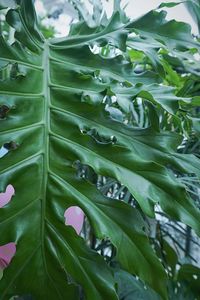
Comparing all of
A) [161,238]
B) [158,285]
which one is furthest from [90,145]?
[161,238]

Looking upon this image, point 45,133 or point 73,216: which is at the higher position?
point 45,133

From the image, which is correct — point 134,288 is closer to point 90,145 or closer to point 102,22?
point 90,145

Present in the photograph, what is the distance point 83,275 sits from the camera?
0.40 metres

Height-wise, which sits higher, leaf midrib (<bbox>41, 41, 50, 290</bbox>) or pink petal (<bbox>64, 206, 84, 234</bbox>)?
leaf midrib (<bbox>41, 41, 50, 290</bbox>)

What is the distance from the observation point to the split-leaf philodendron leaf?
1.30ft

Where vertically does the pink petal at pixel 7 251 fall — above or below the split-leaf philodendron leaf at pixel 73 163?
below

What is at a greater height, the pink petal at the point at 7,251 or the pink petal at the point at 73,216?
the pink petal at the point at 73,216

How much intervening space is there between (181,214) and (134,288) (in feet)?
1.32

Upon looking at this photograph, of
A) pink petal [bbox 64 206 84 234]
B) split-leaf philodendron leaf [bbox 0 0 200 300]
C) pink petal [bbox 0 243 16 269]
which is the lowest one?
pink petal [bbox 0 243 16 269]

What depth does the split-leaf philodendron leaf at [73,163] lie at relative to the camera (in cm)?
40

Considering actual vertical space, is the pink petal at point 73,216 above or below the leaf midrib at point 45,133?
below

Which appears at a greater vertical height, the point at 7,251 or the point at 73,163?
the point at 73,163

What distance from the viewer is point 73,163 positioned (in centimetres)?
45

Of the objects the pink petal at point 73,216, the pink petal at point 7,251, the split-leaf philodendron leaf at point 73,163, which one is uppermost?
the split-leaf philodendron leaf at point 73,163
